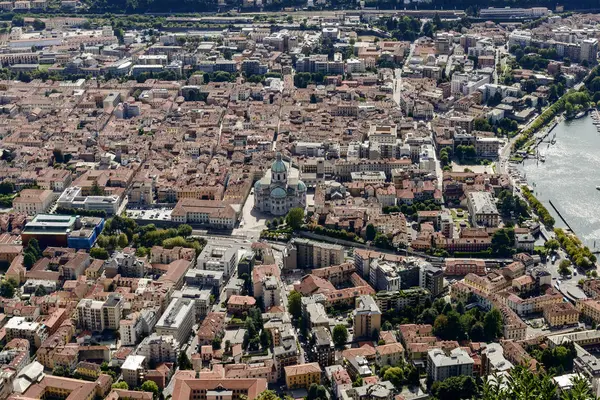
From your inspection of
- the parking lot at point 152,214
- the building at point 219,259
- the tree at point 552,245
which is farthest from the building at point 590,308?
the parking lot at point 152,214

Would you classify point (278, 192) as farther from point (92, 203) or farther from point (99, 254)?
point (99, 254)

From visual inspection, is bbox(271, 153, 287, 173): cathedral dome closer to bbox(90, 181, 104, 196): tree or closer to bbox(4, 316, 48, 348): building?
bbox(90, 181, 104, 196): tree

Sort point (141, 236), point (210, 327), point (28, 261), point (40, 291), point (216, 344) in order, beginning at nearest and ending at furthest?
point (216, 344), point (210, 327), point (40, 291), point (28, 261), point (141, 236)

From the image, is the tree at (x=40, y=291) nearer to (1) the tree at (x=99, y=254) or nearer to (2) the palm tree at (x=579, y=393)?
(1) the tree at (x=99, y=254)

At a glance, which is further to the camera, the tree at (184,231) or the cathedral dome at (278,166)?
the cathedral dome at (278,166)

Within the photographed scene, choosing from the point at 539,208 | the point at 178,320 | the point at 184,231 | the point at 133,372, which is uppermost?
the point at 539,208

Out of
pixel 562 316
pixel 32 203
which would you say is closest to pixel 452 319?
pixel 562 316
